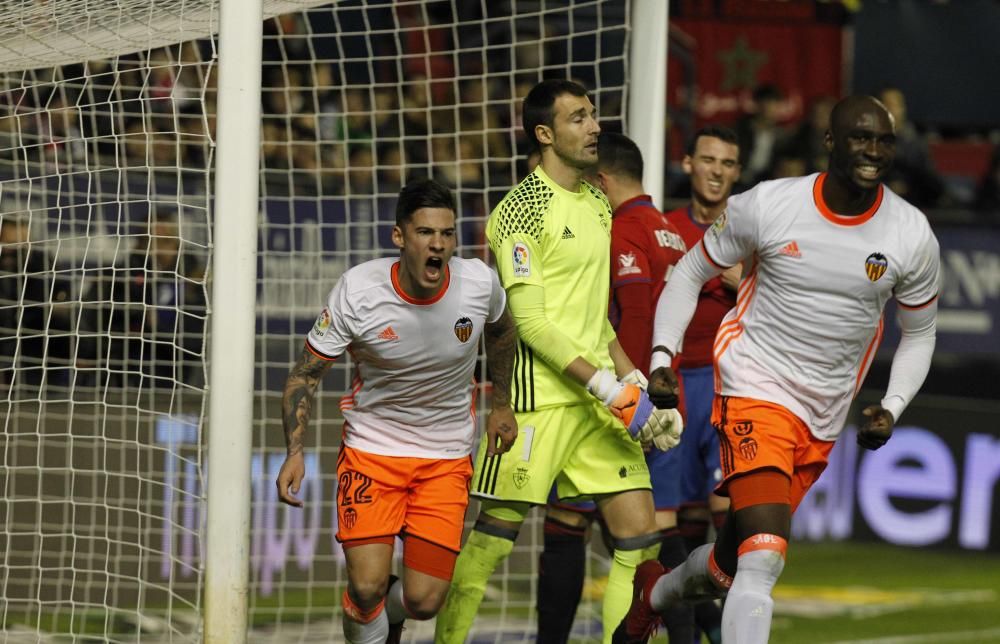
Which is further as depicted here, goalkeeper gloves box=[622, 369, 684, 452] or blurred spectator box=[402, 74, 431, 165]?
blurred spectator box=[402, 74, 431, 165]

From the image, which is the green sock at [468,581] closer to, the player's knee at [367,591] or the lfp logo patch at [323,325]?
the player's knee at [367,591]

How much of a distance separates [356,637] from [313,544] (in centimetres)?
309

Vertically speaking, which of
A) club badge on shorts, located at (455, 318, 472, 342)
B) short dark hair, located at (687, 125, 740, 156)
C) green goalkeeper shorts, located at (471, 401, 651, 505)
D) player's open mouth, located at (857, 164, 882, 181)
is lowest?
green goalkeeper shorts, located at (471, 401, 651, 505)

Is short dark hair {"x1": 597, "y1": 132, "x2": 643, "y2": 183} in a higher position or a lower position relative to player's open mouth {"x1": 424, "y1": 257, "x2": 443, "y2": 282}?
higher

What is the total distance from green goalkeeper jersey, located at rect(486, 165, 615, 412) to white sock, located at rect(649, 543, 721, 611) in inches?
28.2

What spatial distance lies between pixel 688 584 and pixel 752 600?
0.48 m

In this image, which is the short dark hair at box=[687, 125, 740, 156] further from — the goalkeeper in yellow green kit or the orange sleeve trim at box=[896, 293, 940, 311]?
the orange sleeve trim at box=[896, 293, 940, 311]

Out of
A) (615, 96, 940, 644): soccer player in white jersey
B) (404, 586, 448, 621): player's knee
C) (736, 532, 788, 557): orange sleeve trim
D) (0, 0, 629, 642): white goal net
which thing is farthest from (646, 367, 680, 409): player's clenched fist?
(0, 0, 629, 642): white goal net

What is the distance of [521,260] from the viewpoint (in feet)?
18.2

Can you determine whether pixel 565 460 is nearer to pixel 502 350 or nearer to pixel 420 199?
pixel 502 350

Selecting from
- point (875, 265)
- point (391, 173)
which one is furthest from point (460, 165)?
point (875, 265)

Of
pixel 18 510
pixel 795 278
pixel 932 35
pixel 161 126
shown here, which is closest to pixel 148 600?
pixel 18 510

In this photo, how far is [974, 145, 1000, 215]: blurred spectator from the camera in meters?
12.0

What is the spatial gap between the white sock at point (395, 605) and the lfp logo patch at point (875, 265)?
2.00 metres
